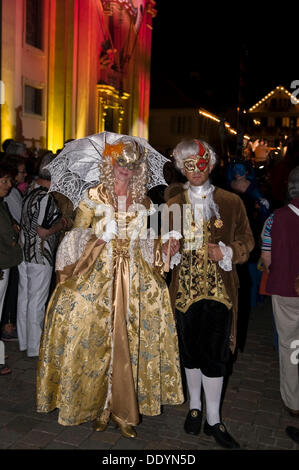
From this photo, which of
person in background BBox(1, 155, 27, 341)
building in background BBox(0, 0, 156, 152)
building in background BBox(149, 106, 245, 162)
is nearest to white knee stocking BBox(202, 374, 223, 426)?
person in background BBox(1, 155, 27, 341)

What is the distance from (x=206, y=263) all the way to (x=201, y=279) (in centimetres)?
12

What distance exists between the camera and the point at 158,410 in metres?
3.56

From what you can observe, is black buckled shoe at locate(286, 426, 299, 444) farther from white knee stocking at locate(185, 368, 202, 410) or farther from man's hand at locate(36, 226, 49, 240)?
man's hand at locate(36, 226, 49, 240)

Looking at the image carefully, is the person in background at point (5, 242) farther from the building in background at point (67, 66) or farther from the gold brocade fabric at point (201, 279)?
the building in background at point (67, 66)

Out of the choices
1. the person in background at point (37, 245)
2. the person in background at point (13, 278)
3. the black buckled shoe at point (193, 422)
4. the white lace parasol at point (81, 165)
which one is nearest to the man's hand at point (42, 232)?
the person in background at point (37, 245)

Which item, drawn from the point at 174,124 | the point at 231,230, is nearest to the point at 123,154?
the point at 231,230

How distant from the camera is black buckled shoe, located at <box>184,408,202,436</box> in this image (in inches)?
142

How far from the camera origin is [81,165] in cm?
377

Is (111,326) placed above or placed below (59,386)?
above

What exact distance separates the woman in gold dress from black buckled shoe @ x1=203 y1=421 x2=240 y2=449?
1.41 feet
